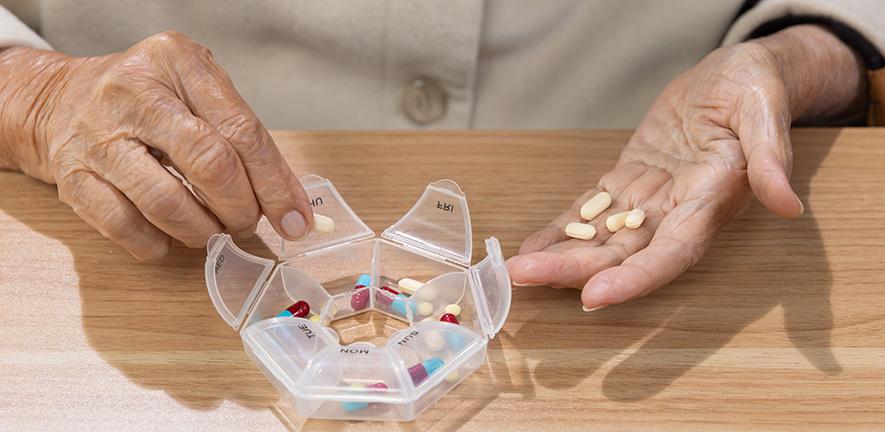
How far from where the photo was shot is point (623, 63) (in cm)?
132

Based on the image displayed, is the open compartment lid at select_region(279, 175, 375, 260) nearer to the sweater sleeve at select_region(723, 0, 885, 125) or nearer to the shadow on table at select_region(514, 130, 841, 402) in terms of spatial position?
the shadow on table at select_region(514, 130, 841, 402)

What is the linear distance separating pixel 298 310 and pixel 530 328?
9.4 inches

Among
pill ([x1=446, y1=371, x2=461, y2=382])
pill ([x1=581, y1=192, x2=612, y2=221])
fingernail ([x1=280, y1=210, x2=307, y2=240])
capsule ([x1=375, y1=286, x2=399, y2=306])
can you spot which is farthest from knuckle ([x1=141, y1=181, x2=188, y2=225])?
pill ([x1=581, y1=192, x2=612, y2=221])

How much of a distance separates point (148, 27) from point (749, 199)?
0.90 meters

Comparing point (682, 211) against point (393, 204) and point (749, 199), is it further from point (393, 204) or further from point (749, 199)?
point (393, 204)

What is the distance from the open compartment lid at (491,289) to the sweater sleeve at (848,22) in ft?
2.16

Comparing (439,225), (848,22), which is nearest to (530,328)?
(439,225)

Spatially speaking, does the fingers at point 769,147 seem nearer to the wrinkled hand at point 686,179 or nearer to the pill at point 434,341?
the wrinkled hand at point 686,179

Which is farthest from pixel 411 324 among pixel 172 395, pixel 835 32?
pixel 835 32

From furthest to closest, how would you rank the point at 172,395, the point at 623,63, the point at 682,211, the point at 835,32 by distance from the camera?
the point at 623,63
the point at 835,32
the point at 682,211
the point at 172,395

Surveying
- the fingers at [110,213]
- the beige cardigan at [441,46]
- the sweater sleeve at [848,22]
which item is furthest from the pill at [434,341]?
the sweater sleeve at [848,22]

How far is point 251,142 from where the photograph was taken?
816 mm

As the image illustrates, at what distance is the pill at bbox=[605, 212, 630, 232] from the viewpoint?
89 cm

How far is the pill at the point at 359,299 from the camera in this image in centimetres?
84
